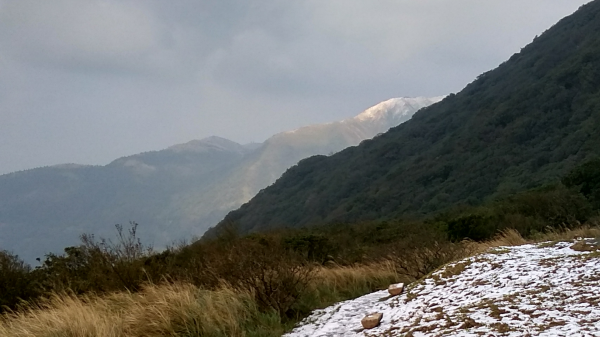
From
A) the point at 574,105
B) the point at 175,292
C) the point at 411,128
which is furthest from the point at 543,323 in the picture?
the point at 411,128

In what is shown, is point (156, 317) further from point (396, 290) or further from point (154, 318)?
point (396, 290)

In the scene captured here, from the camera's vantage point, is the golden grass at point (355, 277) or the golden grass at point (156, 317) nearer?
the golden grass at point (156, 317)

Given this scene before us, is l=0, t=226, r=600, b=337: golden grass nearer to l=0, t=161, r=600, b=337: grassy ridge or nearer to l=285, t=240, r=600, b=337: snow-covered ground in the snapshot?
l=0, t=161, r=600, b=337: grassy ridge

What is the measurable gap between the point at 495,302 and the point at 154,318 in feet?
12.2

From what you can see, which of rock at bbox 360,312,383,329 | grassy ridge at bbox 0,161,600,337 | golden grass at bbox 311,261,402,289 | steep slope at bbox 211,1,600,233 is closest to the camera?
rock at bbox 360,312,383,329

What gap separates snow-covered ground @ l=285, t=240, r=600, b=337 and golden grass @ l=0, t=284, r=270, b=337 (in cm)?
86

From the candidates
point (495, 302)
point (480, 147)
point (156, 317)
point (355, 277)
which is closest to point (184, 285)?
point (156, 317)

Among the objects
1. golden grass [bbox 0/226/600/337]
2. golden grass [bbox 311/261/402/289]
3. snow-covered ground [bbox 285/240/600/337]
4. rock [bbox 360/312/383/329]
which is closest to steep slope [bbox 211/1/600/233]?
golden grass [bbox 311/261/402/289]

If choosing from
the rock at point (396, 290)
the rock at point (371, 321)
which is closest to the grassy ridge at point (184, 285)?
the rock at point (396, 290)

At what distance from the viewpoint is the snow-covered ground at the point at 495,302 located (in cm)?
359

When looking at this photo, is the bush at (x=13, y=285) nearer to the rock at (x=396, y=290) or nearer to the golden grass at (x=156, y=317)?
the golden grass at (x=156, y=317)

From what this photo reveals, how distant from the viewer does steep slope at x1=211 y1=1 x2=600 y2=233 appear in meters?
47.1

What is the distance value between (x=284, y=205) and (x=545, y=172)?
43913 mm

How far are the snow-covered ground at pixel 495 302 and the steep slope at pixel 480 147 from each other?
35.5 metres
